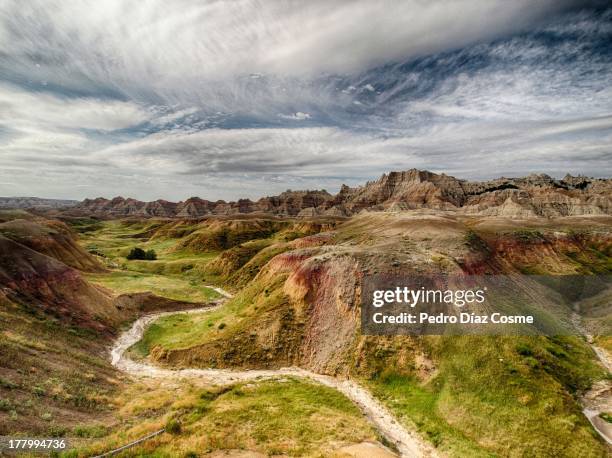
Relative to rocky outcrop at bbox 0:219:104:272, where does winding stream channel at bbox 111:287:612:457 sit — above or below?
below

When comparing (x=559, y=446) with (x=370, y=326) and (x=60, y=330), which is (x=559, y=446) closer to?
(x=370, y=326)

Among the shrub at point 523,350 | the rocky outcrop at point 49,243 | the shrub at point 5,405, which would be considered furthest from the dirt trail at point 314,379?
the rocky outcrop at point 49,243

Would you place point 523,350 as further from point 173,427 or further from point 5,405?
point 5,405

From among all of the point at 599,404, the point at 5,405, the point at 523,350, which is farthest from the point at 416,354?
the point at 5,405

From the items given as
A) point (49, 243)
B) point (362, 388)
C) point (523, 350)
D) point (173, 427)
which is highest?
point (49, 243)

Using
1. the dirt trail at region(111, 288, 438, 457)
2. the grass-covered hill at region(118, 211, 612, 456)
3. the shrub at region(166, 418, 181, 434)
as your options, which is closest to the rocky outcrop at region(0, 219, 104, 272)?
the grass-covered hill at region(118, 211, 612, 456)

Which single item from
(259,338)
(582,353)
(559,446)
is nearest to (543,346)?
(582,353)

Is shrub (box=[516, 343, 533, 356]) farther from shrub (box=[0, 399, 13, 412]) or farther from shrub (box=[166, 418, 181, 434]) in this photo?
shrub (box=[0, 399, 13, 412])

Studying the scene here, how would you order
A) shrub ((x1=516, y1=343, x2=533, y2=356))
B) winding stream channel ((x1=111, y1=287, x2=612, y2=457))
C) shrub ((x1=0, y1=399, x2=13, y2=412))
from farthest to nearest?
shrub ((x1=516, y1=343, x2=533, y2=356)), winding stream channel ((x1=111, y1=287, x2=612, y2=457)), shrub ((x1=0, y1=399, x2=13, y2=412))
